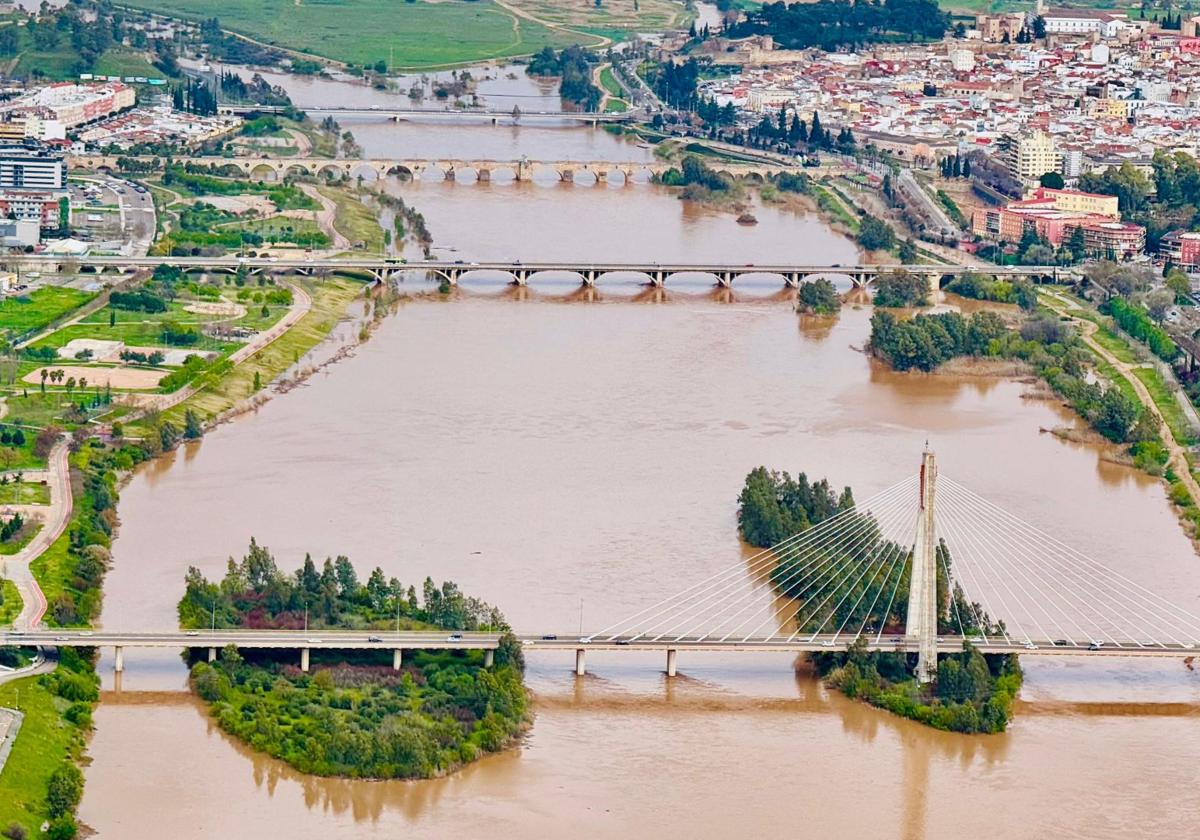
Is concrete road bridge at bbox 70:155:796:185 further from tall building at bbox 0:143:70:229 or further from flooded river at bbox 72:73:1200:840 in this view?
flooded river at bbox 72:73:1200:840

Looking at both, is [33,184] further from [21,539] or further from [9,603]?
[9,603]

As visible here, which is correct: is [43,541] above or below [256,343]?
below

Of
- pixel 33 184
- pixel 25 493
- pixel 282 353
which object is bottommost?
pixel 25 493

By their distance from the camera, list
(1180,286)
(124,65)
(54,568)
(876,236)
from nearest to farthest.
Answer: (54,568) < (1180,286) < (876,236) < (124,65)

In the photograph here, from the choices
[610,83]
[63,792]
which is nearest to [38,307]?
[63,792]

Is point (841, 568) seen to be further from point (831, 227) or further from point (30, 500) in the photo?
point (831, 227)

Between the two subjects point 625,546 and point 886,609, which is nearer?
point 886,609
